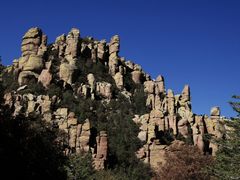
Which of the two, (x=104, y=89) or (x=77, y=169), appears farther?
(x=104, y=89)

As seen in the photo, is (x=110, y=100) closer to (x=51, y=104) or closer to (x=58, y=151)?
(x=51, y=104)

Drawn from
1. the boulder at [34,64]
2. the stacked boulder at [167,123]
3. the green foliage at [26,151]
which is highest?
the boulder at [34,64]

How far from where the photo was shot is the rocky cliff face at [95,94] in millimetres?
69812

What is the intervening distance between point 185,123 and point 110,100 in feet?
50.7

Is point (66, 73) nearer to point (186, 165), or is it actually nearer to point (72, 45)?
point (72, 45)

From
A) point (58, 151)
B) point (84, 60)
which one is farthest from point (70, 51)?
point (58, 151)

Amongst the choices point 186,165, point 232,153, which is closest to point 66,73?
point 186,165

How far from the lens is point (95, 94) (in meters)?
90.0

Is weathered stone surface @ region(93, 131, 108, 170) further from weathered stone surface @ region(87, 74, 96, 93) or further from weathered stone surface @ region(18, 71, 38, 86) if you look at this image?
weathered stone surface @ region(87, 74, 96, 93)

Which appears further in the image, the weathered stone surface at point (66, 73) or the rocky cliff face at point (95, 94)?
the weathered stone surface at point (66, 73)

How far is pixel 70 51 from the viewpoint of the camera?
10019 centimetres

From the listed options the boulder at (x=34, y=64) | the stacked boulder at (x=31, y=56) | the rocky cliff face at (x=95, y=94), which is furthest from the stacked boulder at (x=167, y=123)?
the stacked boulder at (x=31, y=56)

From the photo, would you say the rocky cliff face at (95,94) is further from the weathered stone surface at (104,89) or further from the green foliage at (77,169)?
the green foliage at (77,169)

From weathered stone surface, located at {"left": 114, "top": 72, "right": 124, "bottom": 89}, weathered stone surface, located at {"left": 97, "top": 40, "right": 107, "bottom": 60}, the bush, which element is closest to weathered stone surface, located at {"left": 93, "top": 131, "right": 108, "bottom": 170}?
the bush
